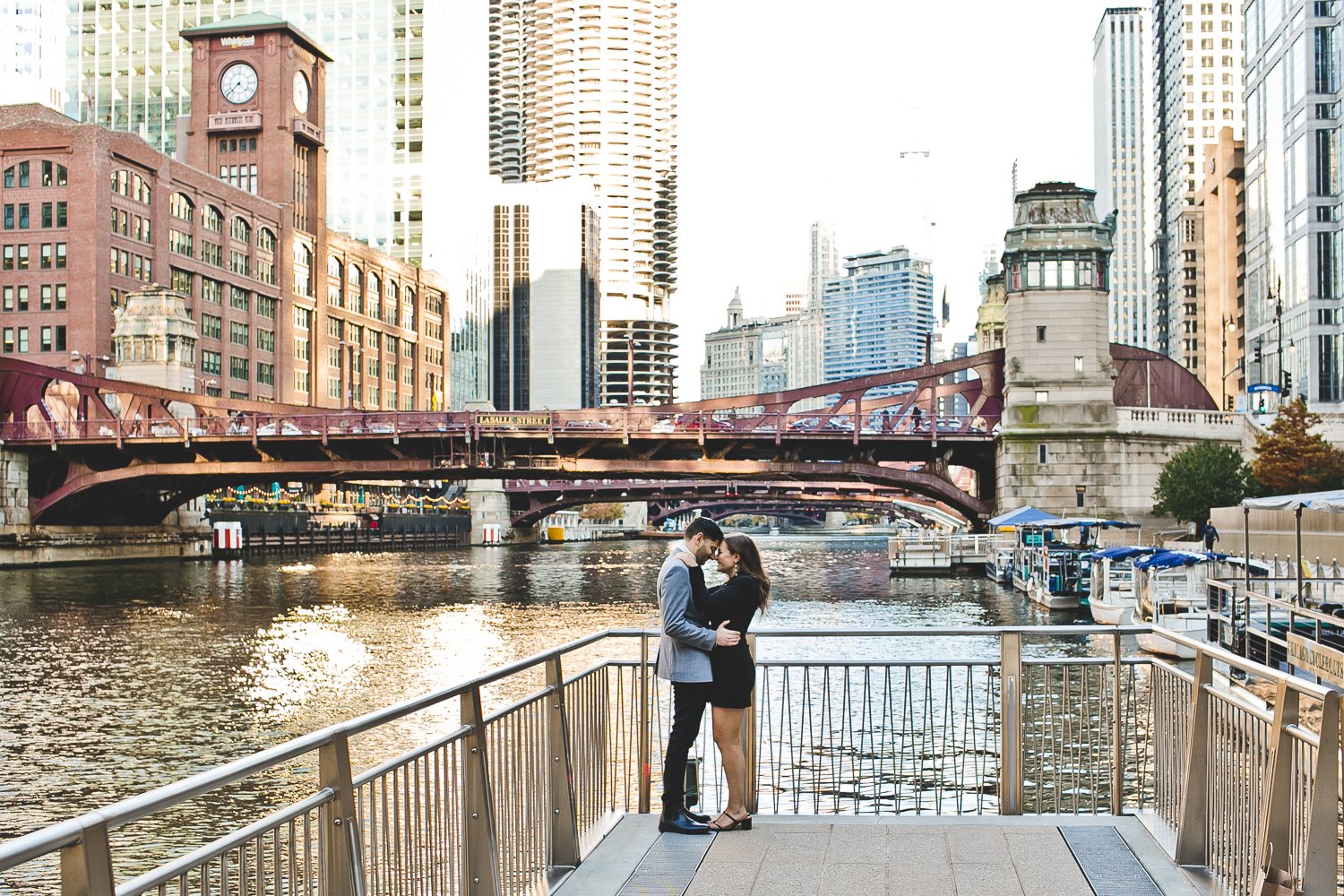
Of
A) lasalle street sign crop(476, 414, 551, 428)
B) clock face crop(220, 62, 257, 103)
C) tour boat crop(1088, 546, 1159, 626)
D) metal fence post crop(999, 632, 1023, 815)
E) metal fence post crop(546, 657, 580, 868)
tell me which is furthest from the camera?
clock face crop(220, 62, 257, 103)

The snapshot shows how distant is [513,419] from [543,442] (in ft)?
6.72

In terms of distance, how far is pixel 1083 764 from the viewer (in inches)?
1076

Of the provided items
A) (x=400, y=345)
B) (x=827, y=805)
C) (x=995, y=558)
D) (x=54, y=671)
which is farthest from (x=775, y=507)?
(x=827, y=805)

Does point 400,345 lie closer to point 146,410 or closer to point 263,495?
point 263,495

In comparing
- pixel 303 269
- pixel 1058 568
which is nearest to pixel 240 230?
pixel 303 269

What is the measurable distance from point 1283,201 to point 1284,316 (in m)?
9.24

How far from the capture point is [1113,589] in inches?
1975

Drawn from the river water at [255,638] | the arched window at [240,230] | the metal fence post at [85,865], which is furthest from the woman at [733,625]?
the arched window at [240,230]

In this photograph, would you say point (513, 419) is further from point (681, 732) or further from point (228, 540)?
point (681, 732)

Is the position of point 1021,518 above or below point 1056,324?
below

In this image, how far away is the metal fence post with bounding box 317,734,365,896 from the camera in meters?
7.66

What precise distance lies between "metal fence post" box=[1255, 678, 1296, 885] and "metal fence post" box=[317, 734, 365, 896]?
547 cm

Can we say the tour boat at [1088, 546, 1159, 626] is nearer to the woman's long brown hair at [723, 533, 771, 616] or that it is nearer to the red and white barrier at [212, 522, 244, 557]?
the woman's long brown hair at [723, 533, 771, 616]

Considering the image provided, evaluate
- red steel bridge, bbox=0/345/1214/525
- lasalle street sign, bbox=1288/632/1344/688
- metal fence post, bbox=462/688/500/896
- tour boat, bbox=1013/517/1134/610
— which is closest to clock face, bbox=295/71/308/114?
red steel bridge, bbox=0/345/1214/525
